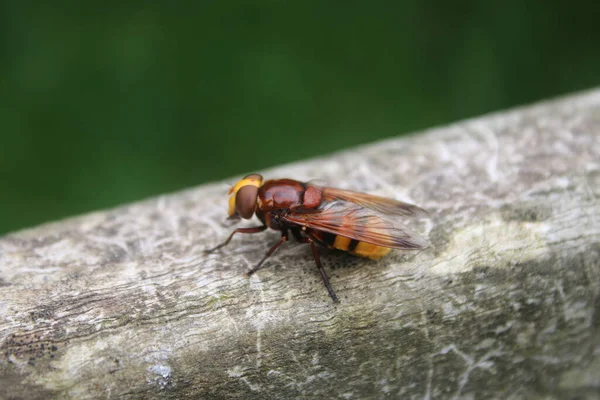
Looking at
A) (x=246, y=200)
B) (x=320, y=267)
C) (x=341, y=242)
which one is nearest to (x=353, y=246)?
(x=341, y=242)

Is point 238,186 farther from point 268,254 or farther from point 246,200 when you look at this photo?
point 268,254

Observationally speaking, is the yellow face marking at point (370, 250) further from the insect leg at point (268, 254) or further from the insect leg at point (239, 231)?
the insect leg at point (239, 231)

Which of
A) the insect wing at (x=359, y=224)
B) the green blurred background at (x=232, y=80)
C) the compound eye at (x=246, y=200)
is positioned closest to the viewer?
the insect wing at (x=359, y=224)

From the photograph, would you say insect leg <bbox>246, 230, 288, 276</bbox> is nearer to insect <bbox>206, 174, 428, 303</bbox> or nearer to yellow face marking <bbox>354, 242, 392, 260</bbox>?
insect <bbox>206, 174, 428, 303</bbox>

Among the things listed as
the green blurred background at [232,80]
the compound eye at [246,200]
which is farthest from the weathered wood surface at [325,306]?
the green blurred background at [232,80]

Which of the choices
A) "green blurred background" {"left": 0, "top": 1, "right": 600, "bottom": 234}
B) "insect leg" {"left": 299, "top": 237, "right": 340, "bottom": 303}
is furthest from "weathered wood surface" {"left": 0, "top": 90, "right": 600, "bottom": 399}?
"green blurred background" {"left": 0, "top": 1, "right": 600, "bottom": 234}

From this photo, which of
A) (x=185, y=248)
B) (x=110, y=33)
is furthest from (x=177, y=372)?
(x=110, y=33)
